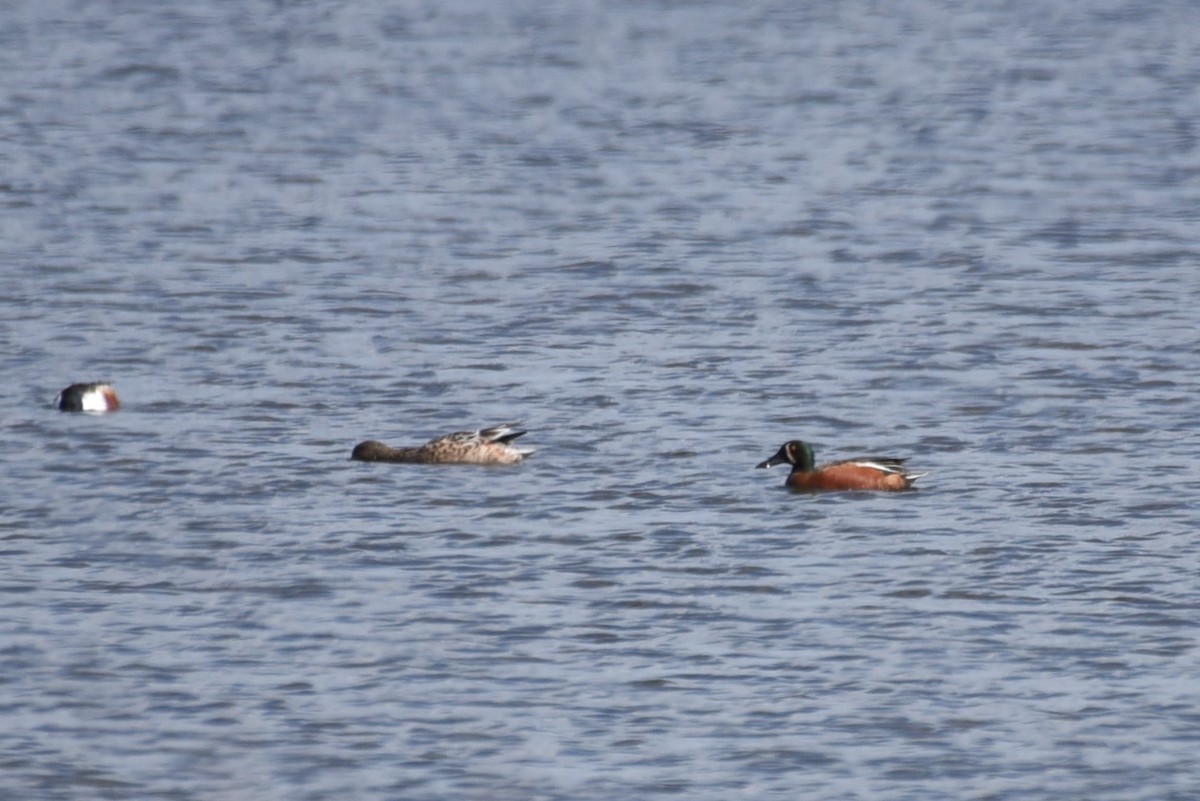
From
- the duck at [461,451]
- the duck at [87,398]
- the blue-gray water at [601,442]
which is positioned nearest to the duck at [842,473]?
the blue-gray water at [601,442]

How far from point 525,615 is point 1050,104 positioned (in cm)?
2619

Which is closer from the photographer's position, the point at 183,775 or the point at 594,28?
the point at 183,775

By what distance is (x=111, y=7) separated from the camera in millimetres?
52250

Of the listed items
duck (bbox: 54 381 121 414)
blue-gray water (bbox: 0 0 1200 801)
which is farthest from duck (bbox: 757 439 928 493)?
duck (bbox: 54 381 121 414)

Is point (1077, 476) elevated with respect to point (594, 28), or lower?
lower

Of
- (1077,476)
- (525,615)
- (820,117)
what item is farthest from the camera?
(820,117)

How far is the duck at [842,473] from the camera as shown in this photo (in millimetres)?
17047

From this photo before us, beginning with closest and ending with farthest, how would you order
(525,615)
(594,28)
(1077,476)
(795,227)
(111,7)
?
(525,615) < (1077,476) < (795,227) < (594,28) < (111,7)

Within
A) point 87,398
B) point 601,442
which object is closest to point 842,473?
point 601,442

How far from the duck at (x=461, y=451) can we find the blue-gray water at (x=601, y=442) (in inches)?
4.2

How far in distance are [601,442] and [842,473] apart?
1973 mm

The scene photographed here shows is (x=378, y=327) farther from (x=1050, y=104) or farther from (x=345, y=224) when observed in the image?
(x=1050, y=104)

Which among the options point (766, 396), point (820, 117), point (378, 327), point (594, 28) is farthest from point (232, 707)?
point (594, 28)

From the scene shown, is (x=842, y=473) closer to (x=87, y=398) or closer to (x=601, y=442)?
(x=601, y=442)
